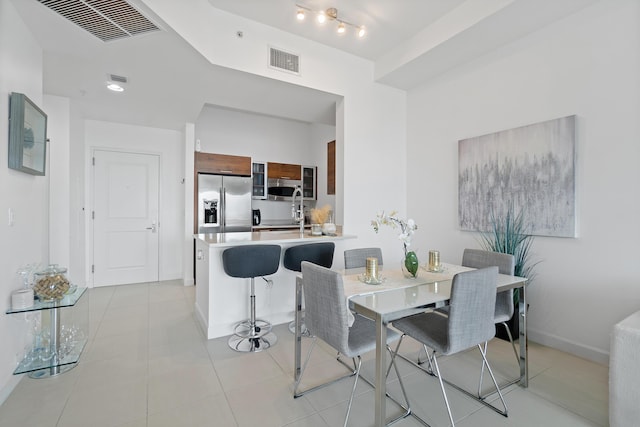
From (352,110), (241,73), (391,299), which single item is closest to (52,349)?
(391,299)

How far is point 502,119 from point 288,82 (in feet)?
7.43

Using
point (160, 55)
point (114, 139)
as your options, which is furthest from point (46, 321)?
point (114, 139)

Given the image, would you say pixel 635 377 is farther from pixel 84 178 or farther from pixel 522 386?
pixel 84 178

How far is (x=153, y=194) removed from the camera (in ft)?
16.2

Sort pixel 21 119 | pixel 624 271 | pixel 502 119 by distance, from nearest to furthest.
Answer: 1. pixel 21 119
2. pixel 624 271
3. pixel 502 119

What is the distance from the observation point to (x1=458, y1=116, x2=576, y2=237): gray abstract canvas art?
8.49 ft

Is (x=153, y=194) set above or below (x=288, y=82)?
below

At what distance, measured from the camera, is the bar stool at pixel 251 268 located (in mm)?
2646

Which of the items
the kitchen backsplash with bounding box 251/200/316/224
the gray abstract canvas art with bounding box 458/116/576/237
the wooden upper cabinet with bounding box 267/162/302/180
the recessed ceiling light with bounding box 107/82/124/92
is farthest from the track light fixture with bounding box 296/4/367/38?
the kitchen backsplash with bounding box 251/200/316/224

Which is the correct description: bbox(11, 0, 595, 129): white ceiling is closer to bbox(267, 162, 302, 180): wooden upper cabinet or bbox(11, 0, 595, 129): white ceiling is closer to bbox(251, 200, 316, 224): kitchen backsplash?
bbox(267, 162, 302, 180): wooden upper cabinet

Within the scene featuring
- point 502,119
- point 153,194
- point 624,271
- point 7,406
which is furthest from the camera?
point 153,194

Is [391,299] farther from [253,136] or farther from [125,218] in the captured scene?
[253,136]

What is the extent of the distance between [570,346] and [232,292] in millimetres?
3066

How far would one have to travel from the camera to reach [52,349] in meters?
2.37
